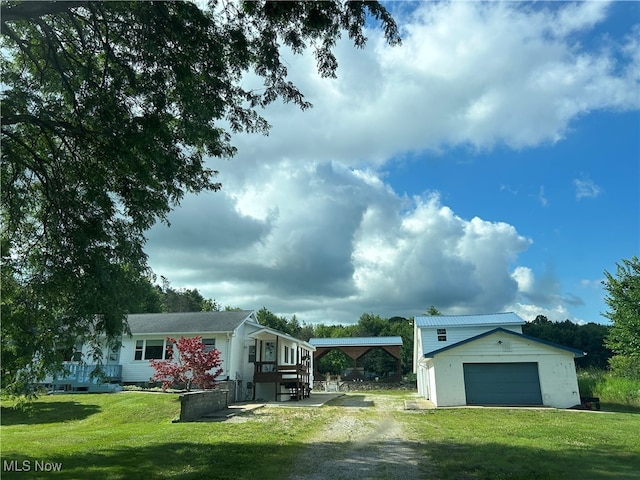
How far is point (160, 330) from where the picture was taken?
1010 inches

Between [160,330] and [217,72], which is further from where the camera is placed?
[160,330]

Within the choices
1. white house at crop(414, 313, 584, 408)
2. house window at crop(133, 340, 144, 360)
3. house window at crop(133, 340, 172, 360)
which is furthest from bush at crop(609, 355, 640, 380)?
house window at crop(133, 340, 144, 360)

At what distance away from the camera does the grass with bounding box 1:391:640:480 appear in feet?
24.6

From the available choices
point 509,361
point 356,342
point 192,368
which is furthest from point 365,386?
point 192,368

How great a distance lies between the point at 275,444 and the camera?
33.0ft

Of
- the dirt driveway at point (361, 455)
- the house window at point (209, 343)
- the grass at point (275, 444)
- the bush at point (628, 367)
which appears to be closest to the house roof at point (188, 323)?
the house window at point (209, 343)

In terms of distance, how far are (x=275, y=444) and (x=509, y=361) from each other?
15364mm

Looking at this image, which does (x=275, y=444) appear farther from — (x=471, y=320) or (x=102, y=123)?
(x=471, y=320)

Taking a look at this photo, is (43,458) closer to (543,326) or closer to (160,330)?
(160,330)

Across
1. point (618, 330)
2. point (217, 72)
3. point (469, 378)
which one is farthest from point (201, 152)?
point (618, 330)

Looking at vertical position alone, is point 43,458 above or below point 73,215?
below

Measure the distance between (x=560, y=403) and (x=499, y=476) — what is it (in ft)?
53.5

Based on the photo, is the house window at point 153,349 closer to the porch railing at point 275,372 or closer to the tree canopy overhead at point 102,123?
the porch railing at point 275,372

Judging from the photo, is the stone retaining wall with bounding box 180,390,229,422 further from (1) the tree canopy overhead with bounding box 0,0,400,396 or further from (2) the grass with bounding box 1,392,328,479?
(1) the tree canopy overhead with bounding box 0,0,400,396
